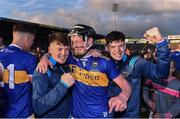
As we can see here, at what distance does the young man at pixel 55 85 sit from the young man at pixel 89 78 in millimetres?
123

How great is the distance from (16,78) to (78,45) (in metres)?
1.10

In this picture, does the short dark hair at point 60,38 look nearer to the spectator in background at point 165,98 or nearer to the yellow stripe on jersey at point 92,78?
the yellow stripe on jersey at point 92,78

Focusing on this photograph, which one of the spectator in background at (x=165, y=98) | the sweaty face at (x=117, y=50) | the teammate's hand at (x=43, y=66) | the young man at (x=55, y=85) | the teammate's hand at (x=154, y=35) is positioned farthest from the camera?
the spectator in background at (x=165, y=98)

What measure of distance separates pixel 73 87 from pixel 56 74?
27 cm

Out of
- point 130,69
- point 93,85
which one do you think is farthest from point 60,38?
point 130,69

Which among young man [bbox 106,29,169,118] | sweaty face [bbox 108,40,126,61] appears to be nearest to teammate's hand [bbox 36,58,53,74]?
young man [bbox 106,29,169,118]

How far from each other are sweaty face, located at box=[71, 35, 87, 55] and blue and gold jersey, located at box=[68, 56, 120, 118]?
0.10 metres

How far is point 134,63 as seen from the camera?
475cm

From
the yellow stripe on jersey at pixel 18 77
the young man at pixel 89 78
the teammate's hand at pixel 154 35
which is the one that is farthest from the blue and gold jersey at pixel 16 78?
the teammate's hand at pixel 154 35

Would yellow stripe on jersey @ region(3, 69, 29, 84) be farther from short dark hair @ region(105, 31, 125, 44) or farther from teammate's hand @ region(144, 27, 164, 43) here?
teammate's hand @ region(144, 27, 164, 43)

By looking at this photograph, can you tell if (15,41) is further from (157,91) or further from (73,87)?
(157,91)

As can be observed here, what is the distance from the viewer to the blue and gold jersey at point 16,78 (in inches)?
180

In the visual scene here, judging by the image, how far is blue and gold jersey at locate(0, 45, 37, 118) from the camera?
4578 mm

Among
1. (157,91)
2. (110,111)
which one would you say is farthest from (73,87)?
(157,91)
